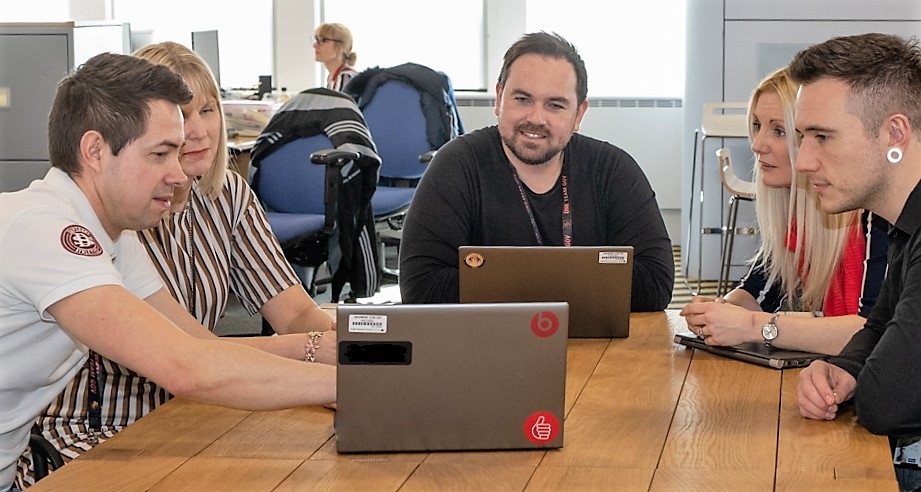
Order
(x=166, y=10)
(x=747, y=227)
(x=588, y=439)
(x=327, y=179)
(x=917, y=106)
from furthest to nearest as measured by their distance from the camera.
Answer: (x=166, y=10) < (x=747, y=227) < (x=327, y=179) < (x=917, y=106) < (x=588, y=439)

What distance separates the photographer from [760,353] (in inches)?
83.0

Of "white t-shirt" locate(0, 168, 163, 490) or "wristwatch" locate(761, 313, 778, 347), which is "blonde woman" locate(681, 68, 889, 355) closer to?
"wristwatch" locate(761, 313, 778, 347)

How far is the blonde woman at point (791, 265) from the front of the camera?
215 cm

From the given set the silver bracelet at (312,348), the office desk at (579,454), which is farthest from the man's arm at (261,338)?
the office desk at (579,454)

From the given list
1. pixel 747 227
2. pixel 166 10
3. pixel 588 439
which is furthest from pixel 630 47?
pixel 588 439

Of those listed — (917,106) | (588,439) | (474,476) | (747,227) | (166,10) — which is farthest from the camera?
(166,10)

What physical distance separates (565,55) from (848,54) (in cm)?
108

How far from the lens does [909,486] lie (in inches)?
74.3

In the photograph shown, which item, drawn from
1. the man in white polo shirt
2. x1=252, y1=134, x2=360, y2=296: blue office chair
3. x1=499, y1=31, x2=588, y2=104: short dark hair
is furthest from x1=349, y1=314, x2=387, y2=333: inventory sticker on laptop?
x1=252, y1=134, x2=360, y2=296: blue office chair

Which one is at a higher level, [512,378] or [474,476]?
[512,378]

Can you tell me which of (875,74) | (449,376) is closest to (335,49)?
(875,74)

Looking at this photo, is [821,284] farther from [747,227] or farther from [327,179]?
[747,227]

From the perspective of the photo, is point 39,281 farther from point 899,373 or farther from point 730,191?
point 730,191

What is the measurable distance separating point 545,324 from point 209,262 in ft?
3.70
